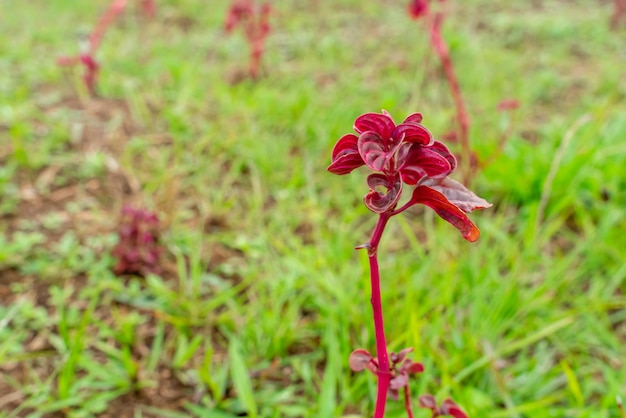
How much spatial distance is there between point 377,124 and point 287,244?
4.67ft

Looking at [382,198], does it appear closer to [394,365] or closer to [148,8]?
[394,365]

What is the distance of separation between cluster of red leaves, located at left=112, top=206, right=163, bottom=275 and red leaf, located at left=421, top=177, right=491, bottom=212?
137 cm

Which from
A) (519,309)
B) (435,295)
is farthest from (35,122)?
(519,309)

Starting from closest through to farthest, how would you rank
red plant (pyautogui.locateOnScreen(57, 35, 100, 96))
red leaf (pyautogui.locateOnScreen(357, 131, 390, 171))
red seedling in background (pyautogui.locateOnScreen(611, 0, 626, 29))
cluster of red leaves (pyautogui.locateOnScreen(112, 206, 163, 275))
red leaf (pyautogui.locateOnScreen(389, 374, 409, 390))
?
red leaf (pyautogui.locateOnScreen(357, 131, 390, 171))
red leaf (pyautogui.locateOnScreen(389, 374, 409, 390))
cluster of red leaves (pyautogui.locateOnScreen(112, 206, 163, 275))
red plant (pyautogui.locateOnScreen(57, 35, 100, 96))
red seedling in background (pyautogui.locateOnScreen(611, 0, 626, 29))

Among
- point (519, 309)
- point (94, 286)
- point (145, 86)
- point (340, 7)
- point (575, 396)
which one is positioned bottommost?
point (575, 396)

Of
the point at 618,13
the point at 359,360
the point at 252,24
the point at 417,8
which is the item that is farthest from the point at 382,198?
the point at 618,13

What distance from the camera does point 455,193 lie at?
0.82 metres

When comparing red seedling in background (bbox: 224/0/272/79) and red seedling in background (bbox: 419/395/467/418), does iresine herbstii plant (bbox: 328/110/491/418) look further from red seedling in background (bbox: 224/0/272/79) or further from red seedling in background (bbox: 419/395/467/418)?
red seedling in background (bbox: 224/0/272/79)

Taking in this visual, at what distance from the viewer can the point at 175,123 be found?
116 inches

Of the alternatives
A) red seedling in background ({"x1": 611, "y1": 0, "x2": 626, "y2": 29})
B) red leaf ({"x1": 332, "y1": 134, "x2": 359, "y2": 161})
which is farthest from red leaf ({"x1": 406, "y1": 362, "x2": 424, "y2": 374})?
red seedling in background ({"x1": 611, "y1": 0, "x2": 626, "y2": 29})

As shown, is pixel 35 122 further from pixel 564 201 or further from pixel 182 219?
pixel 564 201

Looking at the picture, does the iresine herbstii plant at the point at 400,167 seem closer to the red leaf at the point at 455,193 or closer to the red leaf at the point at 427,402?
the red leaf at the point at 455,193

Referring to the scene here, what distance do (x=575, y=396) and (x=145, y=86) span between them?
2857mm

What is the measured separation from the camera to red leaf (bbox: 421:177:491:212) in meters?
0.79
